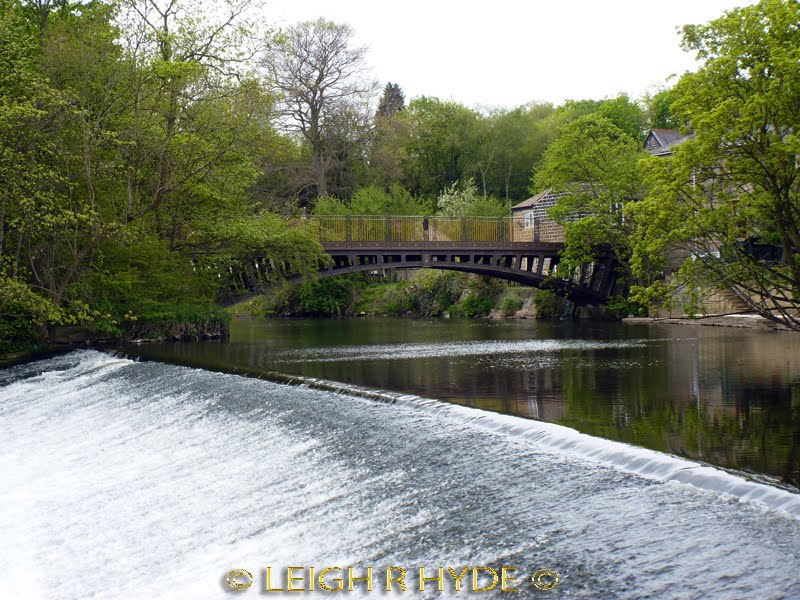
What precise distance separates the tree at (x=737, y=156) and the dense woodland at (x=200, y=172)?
0.14 feet

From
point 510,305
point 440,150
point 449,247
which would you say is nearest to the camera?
point 449,247

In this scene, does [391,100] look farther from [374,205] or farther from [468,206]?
[374,205]

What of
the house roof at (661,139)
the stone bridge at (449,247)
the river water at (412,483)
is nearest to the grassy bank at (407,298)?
the stone bridge at (449,247)

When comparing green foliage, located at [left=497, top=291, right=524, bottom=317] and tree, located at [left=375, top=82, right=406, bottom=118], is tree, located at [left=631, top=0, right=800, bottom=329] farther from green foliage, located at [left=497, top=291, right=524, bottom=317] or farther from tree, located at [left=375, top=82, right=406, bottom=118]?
tree, located at [left=375, top=82, right=406, bottom=118]

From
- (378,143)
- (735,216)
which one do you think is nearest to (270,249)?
(735,216)

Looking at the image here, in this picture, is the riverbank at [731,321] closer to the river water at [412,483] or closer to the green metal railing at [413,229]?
the green metal railing at [413,229]

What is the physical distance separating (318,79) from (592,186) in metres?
20.8

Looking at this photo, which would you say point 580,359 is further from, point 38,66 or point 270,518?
point 38,66

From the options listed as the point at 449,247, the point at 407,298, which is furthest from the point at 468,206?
the point at 449,247

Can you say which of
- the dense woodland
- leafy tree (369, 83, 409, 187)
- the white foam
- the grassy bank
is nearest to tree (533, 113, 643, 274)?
the dense woodland

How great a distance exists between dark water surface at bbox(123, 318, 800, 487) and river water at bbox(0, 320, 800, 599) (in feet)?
0.31

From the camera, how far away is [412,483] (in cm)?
956

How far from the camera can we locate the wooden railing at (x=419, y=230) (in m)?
41.6

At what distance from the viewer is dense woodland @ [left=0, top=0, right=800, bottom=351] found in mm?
18844
